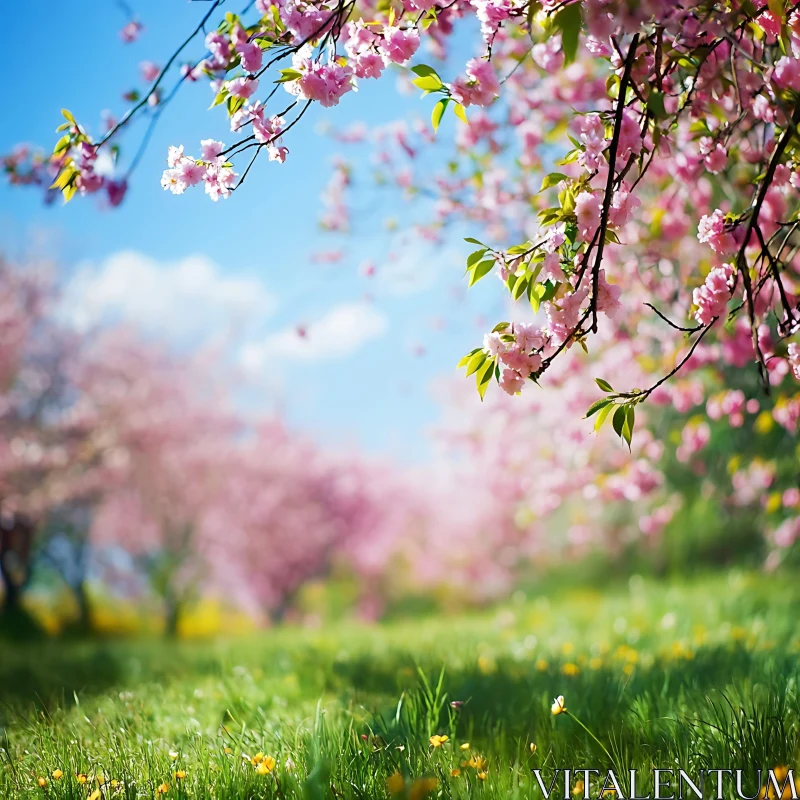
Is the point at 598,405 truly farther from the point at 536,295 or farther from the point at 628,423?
the point at 536,295

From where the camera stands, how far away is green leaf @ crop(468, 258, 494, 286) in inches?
66.0

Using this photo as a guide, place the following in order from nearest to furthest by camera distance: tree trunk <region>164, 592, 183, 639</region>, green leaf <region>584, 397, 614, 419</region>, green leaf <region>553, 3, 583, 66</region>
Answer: green leaf <region>553, 3, 583, 66</region> < green leaf <region>584, 397, 614, 419</region> < tree trunk <region>164, 592, 183, 639</region>

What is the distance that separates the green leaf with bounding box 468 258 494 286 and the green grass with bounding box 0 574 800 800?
112cm

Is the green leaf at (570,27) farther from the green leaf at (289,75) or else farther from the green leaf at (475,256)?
the green leaf at (289,75)

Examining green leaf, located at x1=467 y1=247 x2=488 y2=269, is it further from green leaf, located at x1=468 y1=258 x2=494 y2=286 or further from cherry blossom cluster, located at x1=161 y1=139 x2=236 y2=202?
cherry blossom cluster, located at x1=161 y1=139 x2=236 y2=202

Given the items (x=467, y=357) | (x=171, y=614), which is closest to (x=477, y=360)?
(x=467, y=357)

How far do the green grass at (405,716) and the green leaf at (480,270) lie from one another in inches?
44.0

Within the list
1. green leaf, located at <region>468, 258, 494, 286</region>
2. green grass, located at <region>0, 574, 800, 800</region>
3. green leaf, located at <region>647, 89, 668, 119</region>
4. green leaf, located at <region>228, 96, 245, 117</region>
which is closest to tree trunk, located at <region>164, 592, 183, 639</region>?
green grass, located at <region>0, 574, 800, 800</region>

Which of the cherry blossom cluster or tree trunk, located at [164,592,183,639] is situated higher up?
the cherry blossom cluster

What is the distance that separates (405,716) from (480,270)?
4.31ft

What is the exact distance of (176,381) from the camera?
1066 cm

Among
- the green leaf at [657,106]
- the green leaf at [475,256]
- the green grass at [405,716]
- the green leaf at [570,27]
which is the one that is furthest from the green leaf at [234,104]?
the green grass at [405,716]

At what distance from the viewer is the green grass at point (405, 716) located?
1814 millimetres

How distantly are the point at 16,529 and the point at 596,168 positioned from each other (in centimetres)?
918
